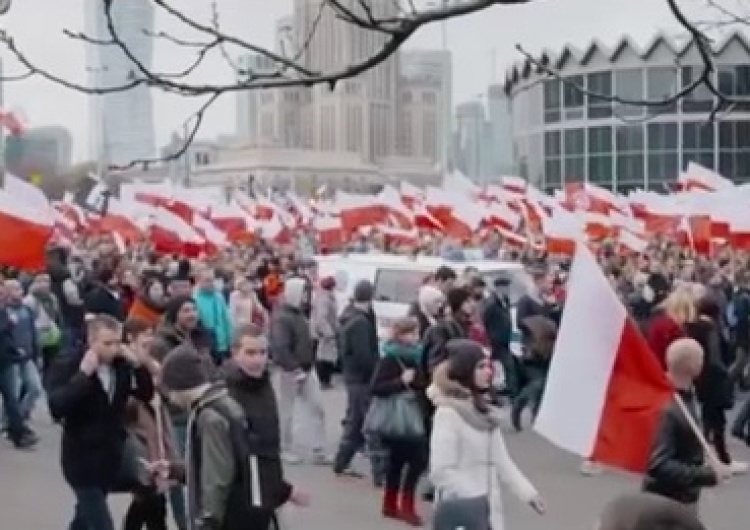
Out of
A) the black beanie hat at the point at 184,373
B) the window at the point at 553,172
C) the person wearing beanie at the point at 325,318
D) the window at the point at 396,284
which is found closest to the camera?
the black beanie hat at the point at 184,373

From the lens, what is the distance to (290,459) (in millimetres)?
14383

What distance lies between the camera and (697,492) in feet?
25.8

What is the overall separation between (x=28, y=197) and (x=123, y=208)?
67.4 ft

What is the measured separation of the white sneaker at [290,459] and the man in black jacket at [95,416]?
5.54m

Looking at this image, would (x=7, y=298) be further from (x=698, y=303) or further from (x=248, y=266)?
(x=248, y=266)

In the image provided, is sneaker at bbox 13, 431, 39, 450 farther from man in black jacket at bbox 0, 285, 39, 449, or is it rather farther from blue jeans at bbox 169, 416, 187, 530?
blue jeans at bbox 169, 416, 187, 530

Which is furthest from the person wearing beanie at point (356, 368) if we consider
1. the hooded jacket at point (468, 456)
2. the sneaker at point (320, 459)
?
the hooded jacket at point (468, 456)

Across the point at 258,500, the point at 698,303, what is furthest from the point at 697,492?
the point at 698,303

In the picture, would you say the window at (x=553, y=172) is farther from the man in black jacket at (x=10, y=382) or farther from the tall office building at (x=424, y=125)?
the man in black jacket at (x=10, y=382)

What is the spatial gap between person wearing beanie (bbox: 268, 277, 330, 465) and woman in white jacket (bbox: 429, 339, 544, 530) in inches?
218

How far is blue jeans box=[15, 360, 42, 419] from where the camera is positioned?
598 inches

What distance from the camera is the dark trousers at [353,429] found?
13.5 metres

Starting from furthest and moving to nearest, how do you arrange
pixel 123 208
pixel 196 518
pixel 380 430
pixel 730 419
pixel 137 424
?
pixel 123 208 → pixel 730 419 → pixel 380 430 → pixel 137 424 → pixel 196 518

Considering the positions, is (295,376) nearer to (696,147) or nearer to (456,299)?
(456,299)
